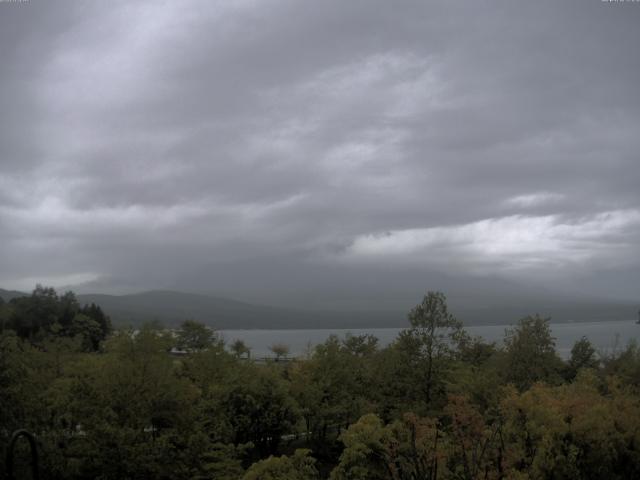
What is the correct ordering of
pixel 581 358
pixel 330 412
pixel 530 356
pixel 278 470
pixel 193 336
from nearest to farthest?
pixel 278 470 → pixel 530 356 → pixel 330 412 → pixel 581 358 → pixel 193 336

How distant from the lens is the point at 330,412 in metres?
31.1

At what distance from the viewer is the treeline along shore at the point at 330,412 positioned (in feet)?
57.7

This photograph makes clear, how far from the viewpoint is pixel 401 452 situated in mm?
18953

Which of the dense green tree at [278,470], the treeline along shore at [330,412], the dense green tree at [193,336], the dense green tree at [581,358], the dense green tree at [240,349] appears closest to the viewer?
the dense green tree at [278,470]

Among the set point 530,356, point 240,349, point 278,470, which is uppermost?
point 530,356

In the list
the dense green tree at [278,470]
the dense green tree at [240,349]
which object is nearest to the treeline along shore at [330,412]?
the dense green tree at [278,470]

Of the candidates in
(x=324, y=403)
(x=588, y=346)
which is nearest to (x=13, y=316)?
(x=324, y=403)

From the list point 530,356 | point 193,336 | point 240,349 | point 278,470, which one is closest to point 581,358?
point 530,356

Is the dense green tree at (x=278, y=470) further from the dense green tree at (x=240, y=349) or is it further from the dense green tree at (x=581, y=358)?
the dense green tree at (x=581, y=358)

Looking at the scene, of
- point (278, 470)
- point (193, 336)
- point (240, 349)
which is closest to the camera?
point (278, 470)

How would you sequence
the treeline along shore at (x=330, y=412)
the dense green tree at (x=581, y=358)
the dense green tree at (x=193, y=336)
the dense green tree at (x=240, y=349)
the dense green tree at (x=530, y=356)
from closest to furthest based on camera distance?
1. the treeline along shore at (x=330, y=412)
2. the dense green tree at (x=530, y=356)
3. the dense green tree at (x=240, y=349)
4. the dense green tree at (x=581, y=358)
5. the dense green tree at (x=193, y=336)

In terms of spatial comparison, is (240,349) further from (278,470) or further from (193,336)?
(278,470)

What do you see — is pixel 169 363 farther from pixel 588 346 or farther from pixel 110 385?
pixel 588 346

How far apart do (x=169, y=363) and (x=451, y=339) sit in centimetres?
1610
